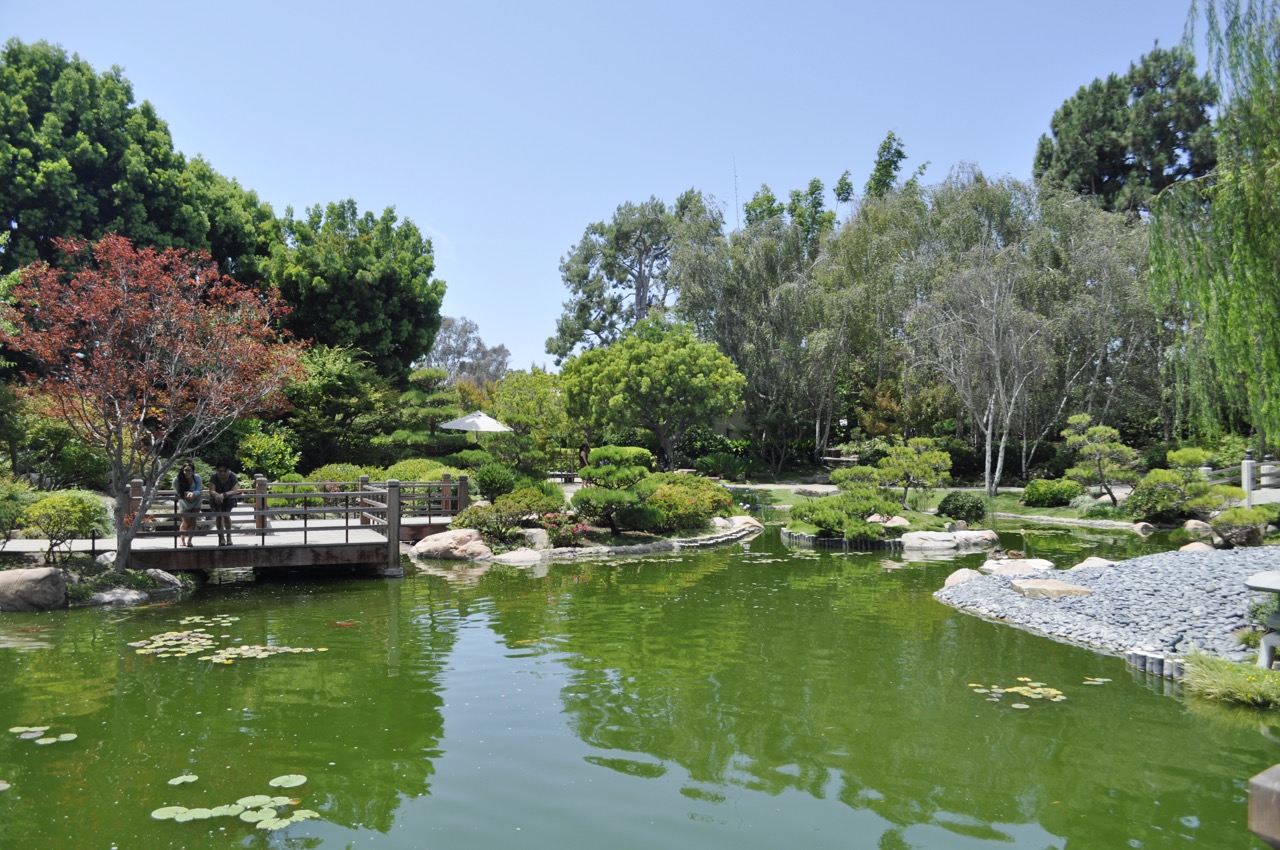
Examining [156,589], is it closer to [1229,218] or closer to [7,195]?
[1229,218]

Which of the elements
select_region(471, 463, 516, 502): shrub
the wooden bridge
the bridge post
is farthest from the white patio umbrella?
the bridge post

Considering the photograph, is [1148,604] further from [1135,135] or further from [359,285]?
[1135,135]

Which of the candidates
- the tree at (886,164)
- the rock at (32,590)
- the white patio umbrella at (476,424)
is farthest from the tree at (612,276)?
the rock at (32,590)

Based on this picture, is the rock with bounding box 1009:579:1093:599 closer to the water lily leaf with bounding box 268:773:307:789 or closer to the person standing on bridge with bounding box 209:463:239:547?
the water lily leaf with bounding box 268:773:307:789

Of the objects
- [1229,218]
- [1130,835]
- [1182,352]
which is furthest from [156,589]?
[1182,352]

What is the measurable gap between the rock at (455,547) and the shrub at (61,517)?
5.30m

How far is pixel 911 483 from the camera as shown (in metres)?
22.0

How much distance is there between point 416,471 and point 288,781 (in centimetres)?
1608

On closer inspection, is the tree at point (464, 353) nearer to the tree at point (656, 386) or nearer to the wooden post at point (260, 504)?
the tree at point (656, 386)

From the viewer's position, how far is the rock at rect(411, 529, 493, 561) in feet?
51.4

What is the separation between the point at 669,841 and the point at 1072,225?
2964 cm

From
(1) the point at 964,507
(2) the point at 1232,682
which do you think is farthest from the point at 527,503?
(2) the point at 1232,682

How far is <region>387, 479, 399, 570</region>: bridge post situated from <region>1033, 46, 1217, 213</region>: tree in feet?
103

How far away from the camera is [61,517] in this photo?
1161cm
